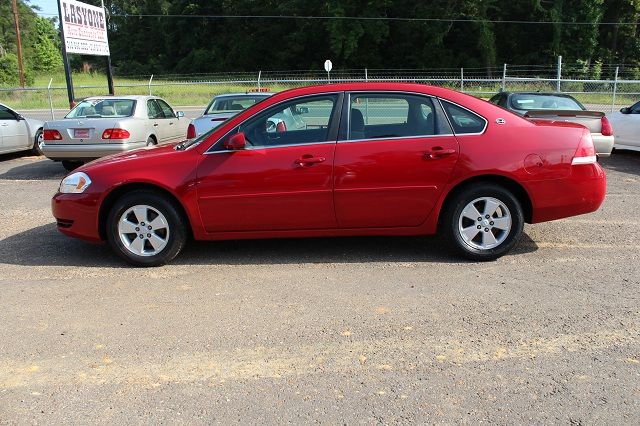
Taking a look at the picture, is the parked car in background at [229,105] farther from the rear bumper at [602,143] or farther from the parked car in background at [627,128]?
the parked car in background at [627,128]

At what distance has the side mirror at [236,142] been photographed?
4883mm

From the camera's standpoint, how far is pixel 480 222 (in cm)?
502

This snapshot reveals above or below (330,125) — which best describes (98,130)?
below

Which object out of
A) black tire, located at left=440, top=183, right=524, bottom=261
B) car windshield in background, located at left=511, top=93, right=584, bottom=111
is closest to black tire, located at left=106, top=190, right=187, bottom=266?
black tire, located at left=440, top=183, right=524, bottom=261

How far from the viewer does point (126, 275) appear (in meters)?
4.94

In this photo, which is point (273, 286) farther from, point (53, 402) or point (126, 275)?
point (53, 402)

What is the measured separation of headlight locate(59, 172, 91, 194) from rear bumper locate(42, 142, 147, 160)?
442 cm

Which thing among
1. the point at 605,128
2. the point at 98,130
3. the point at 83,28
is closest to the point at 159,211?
the point at 98,130

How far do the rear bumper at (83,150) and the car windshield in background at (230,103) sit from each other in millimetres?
1644

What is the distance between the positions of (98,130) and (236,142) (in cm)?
555

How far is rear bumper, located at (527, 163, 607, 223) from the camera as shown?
16.4 feet

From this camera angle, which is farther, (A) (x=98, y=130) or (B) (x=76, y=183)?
(A) (x=98, y=130)

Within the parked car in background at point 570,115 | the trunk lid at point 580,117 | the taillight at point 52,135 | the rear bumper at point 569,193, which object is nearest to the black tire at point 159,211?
the rear bumper at point 569,193

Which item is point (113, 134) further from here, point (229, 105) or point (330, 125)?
point (330, 125)
